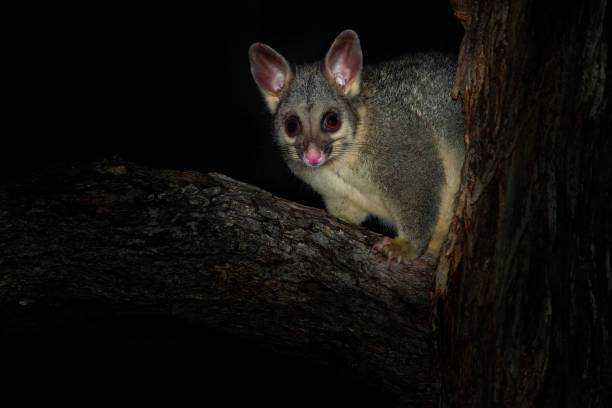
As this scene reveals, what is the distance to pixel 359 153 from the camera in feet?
10.8

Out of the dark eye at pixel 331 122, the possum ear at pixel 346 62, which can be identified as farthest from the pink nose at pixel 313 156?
the possum ear at pixel 346 62

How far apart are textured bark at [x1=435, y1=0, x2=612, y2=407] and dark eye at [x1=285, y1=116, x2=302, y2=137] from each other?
4.49 ft

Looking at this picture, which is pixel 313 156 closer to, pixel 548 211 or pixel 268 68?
pixel 268 68

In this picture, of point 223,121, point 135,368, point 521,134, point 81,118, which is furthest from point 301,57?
point 521,134

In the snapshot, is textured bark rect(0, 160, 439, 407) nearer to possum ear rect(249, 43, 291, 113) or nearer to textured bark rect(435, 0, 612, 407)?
textured bark rect(435, 0, 612, 407)

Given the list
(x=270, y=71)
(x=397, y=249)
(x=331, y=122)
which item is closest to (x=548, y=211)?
(x=397, y=249)

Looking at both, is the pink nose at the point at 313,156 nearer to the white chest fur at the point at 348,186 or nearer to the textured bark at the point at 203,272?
the white chest fur at the point at 348,186

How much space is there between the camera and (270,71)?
3508mm

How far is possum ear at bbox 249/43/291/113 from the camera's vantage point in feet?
11.1

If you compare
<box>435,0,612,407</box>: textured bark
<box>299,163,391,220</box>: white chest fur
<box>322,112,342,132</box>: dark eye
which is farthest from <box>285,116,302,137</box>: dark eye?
<box>435,0,612,407</box>: textured bark

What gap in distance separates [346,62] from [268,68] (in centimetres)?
47

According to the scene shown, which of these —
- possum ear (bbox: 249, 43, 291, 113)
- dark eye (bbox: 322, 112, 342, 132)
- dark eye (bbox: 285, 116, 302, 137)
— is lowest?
dark eye (bbox: 285, 116, 302, 137)

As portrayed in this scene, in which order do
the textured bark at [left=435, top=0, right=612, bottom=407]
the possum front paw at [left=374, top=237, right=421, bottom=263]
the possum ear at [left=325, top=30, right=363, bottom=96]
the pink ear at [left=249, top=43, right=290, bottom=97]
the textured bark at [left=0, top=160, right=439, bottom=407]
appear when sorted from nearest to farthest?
the textured bark at [left=435, top=0, right=612, bottom=407], the textured bark at [left=0, top=160, right=439, bottom=407], the possum front paw at [left=374, top=237, right=421, bottom=263], the possum ear at [left=325, top=30, right=363, bottom=96], the pink ear at [left=249, top=43, right=290, bottom=97]

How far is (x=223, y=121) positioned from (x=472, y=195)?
385 cm
